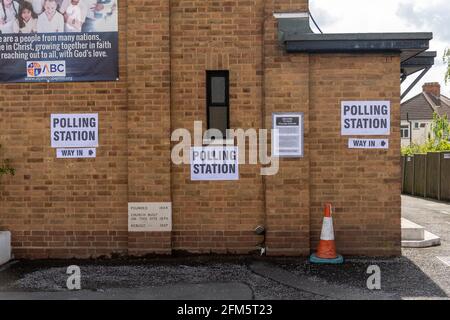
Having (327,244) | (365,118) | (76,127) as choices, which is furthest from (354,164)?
(76,127)

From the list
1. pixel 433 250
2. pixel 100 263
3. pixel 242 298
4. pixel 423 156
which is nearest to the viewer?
pixel 242 298

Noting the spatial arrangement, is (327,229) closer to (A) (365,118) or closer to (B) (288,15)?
(A) (365,118)

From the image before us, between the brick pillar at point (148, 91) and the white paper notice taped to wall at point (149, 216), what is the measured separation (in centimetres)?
12

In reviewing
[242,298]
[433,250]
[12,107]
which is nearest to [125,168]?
[12,107]

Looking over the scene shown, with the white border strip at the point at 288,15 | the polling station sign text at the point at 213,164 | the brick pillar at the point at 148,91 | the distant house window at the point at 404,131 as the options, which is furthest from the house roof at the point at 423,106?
the brick pillar at the point at 148,91

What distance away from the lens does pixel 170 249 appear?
7.21m

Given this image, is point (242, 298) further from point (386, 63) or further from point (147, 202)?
point (386, 63)

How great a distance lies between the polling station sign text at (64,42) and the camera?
7199mm

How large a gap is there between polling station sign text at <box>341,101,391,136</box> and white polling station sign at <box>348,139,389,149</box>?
11 cm

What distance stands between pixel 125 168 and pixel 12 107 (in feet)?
6.63

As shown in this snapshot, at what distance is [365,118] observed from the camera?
7.19m

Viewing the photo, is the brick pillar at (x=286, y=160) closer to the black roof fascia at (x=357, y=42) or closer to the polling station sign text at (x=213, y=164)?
the black roof fascia at (x=357, y=42)

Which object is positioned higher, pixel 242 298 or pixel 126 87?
pixel 126 87

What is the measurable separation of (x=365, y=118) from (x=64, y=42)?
4798 millimetres
